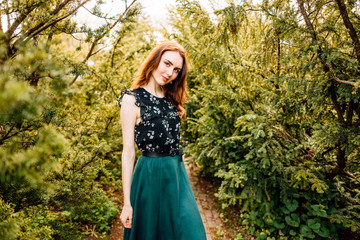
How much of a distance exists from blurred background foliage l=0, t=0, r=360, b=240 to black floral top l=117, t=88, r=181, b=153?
50cm

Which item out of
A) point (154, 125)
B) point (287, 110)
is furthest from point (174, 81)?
point (287, 110)

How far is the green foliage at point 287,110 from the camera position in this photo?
2.13m

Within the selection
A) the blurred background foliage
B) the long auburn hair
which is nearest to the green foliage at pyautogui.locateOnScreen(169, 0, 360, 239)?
the blurred background foliage

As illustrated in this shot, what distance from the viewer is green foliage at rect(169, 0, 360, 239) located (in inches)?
84.0

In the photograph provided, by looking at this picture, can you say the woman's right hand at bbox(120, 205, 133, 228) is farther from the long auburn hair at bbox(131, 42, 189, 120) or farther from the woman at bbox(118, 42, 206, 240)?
the long auburn hair at bbox(131, 42, 189, 120)

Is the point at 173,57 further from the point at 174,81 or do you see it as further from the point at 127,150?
the point at 127,150

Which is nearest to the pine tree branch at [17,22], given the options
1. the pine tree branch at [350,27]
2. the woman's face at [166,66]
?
the woman's face at [166,66]

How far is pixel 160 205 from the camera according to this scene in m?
1.91

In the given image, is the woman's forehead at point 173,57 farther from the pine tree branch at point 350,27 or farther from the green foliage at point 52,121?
the pine tree branch at point 350,27

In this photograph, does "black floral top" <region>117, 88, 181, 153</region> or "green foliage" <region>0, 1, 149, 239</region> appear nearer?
"green foliage" <region>0, 1, 149, 239</region>

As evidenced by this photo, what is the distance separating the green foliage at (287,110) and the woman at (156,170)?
38.5 inches

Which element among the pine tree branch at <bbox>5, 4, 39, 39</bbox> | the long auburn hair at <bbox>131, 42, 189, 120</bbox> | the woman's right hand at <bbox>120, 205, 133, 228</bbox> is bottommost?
the woman's right hand at <bbox>120, 205, 133, 228</bbox>

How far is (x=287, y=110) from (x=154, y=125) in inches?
63.0

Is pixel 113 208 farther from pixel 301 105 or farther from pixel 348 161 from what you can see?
pixel 348 161
